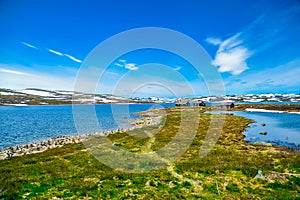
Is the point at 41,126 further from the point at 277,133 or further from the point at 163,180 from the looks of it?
the point at 277,133

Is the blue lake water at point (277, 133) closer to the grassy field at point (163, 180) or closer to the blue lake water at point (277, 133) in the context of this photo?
the blue lake water at point (277, 133)

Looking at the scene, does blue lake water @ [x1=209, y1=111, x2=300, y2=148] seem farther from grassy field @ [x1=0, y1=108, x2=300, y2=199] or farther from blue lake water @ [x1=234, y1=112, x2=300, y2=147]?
grassy field @ [x1=0, y1=108, x2=300, y2=199]

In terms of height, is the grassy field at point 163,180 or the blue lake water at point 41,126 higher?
the grassy field at point 163,180

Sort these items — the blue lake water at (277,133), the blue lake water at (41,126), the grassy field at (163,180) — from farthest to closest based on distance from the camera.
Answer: the blue lake water at (41,126), the blue lake water at (277,133), the grassy field at (163,180)

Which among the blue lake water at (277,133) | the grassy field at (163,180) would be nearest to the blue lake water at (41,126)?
the grassy field at (163,180)

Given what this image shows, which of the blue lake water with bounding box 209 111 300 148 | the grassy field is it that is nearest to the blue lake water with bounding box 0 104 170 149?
the grassy field

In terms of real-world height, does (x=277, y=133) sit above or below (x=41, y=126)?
above

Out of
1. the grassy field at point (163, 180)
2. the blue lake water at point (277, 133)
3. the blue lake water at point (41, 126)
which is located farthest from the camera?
the blue lake water at point (41, 126)

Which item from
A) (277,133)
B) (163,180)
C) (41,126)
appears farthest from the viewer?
(41,126)

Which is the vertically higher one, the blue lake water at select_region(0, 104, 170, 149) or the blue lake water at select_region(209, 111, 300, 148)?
the blue lake water at select_region(209, 111, 300, 148)

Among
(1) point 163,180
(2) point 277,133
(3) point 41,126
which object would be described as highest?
(2) point 277,133

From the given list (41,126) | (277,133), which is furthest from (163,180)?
(41,126)

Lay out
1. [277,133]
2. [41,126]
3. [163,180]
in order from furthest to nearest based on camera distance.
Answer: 1. [41,126]
2. [277,133]
3. [163,180]

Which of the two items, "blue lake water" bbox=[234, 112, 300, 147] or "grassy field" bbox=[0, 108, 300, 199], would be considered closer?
"grassy field" bbox=[0, 108, 300, 199]
